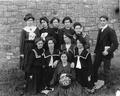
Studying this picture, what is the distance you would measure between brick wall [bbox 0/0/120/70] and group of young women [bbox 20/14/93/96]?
1.66 metres

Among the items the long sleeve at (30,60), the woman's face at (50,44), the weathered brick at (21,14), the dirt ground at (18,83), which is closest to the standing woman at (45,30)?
the woman's face at (50,44)

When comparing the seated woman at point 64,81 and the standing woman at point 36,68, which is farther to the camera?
the standing woman at point 36,68

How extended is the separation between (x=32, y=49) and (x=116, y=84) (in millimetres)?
2453

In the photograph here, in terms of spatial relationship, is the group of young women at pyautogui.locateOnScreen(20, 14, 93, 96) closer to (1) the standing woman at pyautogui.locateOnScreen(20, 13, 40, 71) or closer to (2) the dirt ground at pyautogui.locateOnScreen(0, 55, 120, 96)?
(1) the standing woman at pyautogui.locateOnScreen(20, 13, 40, 71)

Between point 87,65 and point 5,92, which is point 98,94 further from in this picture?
point 5,92

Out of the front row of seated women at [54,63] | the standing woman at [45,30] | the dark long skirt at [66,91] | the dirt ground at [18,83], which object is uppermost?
the standing woman at [45,30]

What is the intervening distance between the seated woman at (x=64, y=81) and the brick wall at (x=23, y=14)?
2.57 metres

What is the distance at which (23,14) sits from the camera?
26.8ft

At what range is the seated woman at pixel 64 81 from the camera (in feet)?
17.3

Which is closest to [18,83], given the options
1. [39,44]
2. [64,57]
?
[39,44]

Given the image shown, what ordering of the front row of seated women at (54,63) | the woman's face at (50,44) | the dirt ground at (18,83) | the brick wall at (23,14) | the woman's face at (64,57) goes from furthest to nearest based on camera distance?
the brick wall at (23,14) < the dirt ground at (18,83) < the woman's face at (50,44) < the front row of seated women at (54,63) < the woman's face at (64,57)

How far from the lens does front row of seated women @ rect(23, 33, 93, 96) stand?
6074 millimetres

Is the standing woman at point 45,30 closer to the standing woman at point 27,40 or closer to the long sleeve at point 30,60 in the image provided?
the standing woman at point 27,40

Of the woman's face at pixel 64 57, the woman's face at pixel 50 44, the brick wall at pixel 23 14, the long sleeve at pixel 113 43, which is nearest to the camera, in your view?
the woman's face at pixel 64 57
